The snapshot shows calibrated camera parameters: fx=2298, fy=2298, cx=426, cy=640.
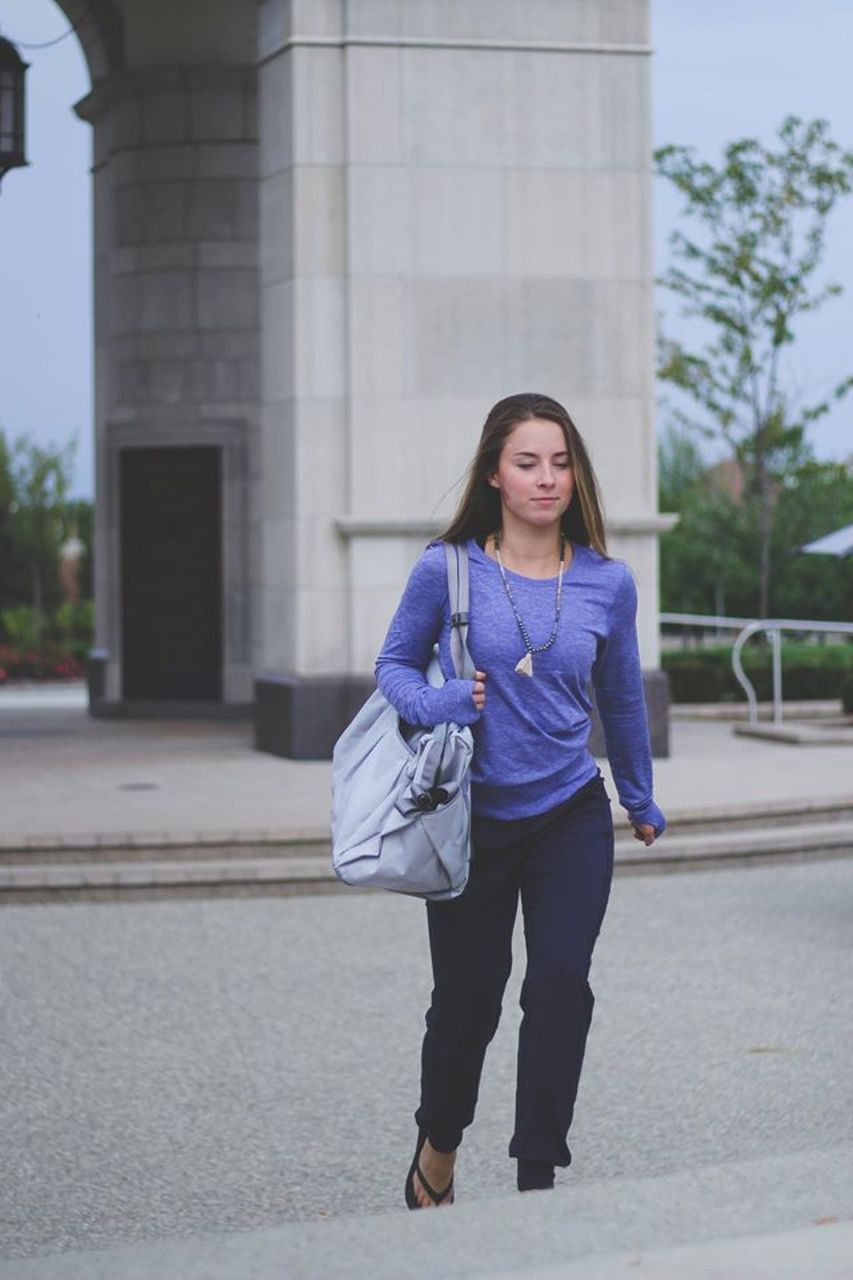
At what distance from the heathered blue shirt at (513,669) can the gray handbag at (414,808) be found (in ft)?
0.15

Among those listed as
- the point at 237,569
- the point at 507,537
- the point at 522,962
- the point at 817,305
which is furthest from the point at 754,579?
the point at 507,537

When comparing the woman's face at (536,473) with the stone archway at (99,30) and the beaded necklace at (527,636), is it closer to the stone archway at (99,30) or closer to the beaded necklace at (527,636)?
the beaded necklace at (527,636)

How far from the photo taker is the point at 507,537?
17.0 feet

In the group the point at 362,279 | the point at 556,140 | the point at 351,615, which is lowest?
the point at 351,615

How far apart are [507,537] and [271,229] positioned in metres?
12.5

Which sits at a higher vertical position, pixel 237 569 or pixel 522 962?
pixel 237 569

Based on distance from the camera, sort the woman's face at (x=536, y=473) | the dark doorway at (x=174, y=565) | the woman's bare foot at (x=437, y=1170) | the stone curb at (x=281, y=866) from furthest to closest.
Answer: the dark doorway at (x=174, y=565)
the stone curb at (x=281, y=866)
the woman's bare foot at (x=437, y=1170)
the woman's face at (x=536, y=473)

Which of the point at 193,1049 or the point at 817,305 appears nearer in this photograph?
the point at 193,1049

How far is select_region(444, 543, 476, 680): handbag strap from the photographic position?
5000 mm

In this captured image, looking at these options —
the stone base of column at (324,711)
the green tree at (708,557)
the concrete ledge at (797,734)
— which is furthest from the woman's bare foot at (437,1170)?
the green tree at (708,557)

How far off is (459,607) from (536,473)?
356 mm

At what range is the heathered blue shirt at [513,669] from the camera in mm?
5012

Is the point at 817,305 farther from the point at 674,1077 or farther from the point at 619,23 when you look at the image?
the point at 674,1077

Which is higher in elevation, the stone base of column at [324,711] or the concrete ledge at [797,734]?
the stone base of column at [324,711]
